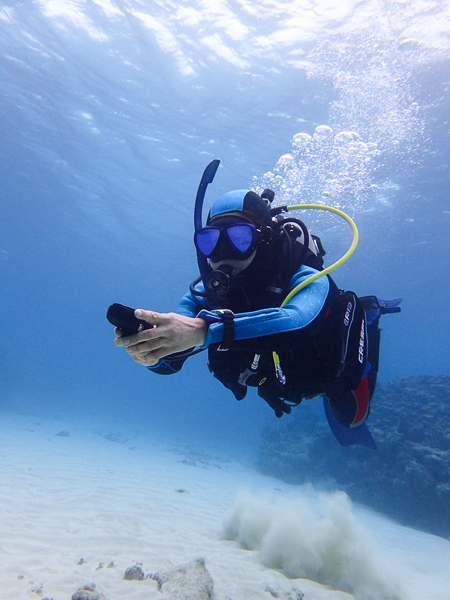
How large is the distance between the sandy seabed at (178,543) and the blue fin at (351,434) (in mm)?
998

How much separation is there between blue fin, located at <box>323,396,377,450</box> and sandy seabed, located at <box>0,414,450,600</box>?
998 mm

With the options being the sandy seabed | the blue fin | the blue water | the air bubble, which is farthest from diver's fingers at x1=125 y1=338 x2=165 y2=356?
the air bubble

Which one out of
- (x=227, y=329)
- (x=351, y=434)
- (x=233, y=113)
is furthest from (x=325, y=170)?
(x=227, y=329)

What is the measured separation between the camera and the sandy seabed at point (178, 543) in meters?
3.43

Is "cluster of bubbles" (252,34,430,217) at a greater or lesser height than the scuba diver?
greater

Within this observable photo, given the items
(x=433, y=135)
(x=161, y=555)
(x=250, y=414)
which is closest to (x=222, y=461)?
(x=161, y=555)

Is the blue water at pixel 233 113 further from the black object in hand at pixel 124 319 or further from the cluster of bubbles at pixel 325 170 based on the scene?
the black object in hand at pixel 124 319

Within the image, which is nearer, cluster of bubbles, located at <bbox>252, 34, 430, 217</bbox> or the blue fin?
the blue fin

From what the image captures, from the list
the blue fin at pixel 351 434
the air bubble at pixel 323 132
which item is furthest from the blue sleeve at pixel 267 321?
the air bubble at pixel 323 132

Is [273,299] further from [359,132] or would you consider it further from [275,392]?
[359,132]

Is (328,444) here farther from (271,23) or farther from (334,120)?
(271,23)

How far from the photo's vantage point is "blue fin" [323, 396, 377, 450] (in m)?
4.27

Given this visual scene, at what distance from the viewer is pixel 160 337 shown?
5.37 ft

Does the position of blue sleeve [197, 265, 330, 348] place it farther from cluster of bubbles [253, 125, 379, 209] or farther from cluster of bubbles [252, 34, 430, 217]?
cluster of bubbles [253, 125, 379, 209]
